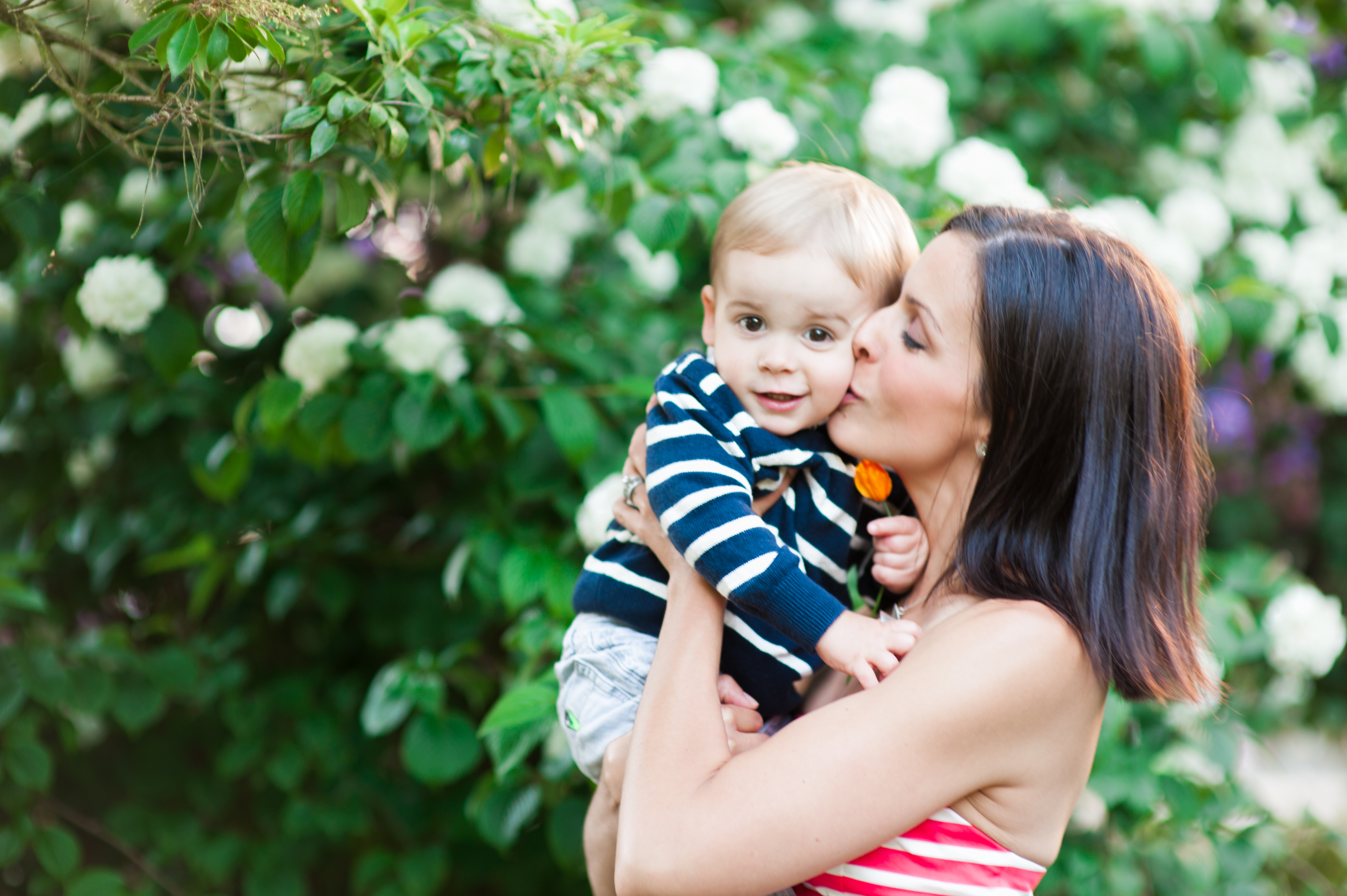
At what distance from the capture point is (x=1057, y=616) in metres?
1.12

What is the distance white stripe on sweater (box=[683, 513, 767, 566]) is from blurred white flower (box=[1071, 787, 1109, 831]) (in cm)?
114

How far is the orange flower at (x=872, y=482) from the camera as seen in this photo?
4.28 ft

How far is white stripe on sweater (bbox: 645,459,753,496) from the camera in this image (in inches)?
46.4

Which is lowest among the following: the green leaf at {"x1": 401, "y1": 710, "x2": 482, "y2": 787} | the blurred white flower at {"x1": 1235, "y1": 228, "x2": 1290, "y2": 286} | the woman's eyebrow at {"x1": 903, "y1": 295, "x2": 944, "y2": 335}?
the green leaf at {"x1": 401, "y1": 710, "x2": 482, "y2": 787}

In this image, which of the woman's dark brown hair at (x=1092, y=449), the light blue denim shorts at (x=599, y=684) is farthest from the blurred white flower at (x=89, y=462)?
the woman's dark brown hair at (x=1092, y=449)

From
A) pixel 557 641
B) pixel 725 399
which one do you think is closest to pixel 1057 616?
pixel 725 399

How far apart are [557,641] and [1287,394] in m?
2.98

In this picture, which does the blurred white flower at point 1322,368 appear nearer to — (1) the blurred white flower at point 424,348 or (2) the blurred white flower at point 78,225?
(1) the blurred white flower at point 424,348

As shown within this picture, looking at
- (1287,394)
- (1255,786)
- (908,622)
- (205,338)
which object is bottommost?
(1255,786)

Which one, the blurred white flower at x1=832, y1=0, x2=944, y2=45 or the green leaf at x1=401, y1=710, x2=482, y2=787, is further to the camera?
the blurred white flower at x1=832, y1=0, x2=944, y2=45

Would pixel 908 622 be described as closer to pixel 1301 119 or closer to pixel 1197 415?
pixel 1197 415

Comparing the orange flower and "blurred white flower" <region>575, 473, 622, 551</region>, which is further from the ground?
the orange flower

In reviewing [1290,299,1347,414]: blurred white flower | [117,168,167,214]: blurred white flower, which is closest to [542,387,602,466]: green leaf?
[117,168,167,214]: blurred white flower

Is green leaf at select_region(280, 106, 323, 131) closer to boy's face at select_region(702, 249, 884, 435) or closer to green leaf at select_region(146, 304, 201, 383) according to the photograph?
boy's face at select_region(702, 249, 884, 435)
